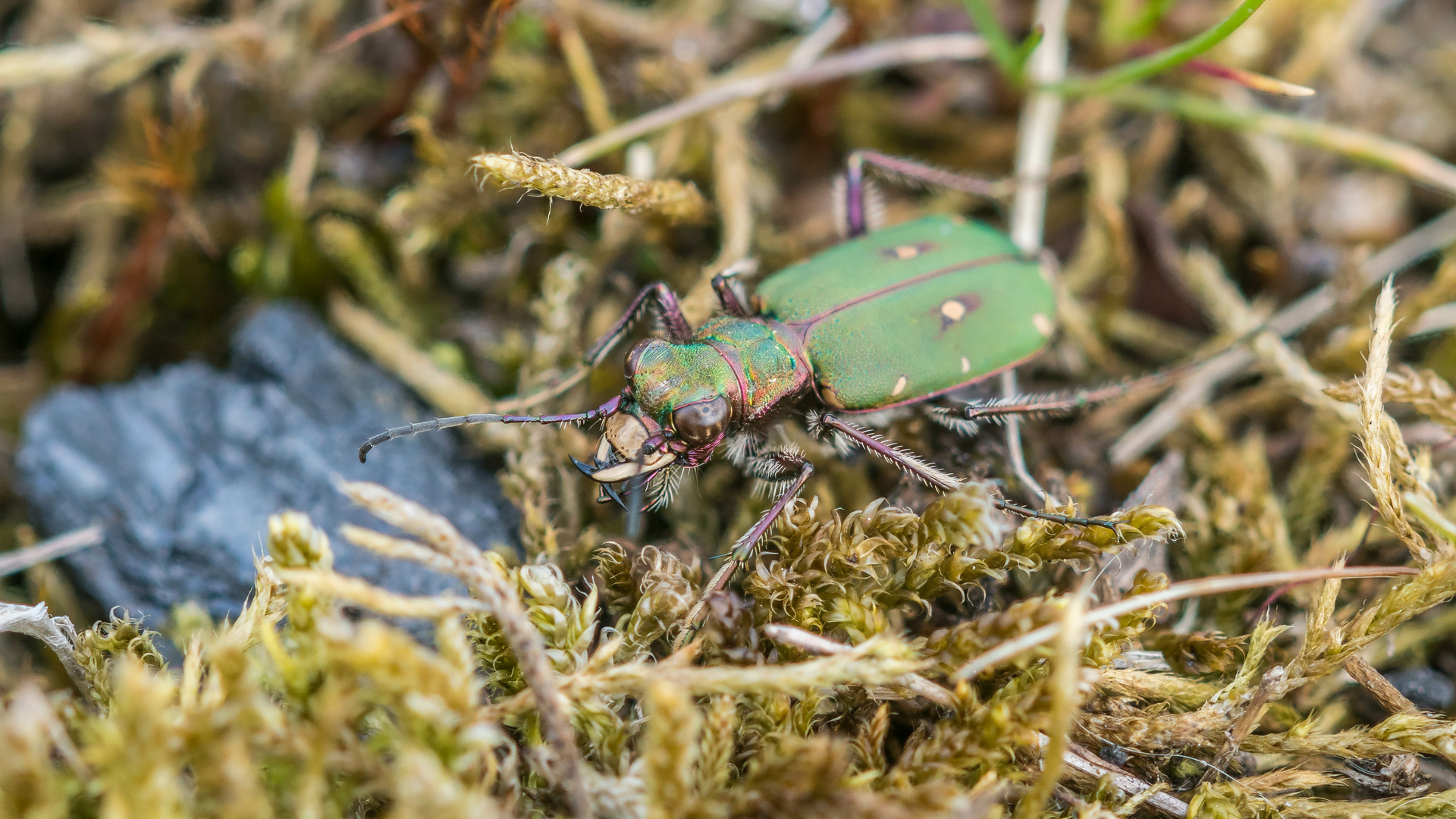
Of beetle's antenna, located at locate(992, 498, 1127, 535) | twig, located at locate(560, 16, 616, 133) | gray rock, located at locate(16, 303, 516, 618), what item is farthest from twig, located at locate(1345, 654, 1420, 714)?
twig, located at locate(560, 16, 616, 133)

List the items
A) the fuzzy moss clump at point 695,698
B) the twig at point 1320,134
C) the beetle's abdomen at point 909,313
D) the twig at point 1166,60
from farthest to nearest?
the twig at point 1320,134
the beetle's abdomen at point 909,313
the twig at point 1166,60
the fuzzy moss clump at point 695,698

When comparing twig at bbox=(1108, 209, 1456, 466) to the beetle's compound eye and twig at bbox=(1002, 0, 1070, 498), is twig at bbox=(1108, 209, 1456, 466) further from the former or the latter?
the beetle's compound eye

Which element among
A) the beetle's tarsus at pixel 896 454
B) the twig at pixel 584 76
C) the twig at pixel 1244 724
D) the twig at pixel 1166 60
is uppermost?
the twig at pixel 584 76

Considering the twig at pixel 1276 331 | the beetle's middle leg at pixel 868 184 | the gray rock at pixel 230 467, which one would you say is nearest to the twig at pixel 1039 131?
the beetle's middle leg at pixel 868 184

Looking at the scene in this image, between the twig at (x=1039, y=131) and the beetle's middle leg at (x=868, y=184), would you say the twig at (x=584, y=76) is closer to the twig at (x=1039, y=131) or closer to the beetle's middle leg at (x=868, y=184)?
the beetle's middle leg at (x=868, y=184)

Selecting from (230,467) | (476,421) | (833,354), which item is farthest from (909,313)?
(230,467)

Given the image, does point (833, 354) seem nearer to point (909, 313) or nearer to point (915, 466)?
point (909, 313)
